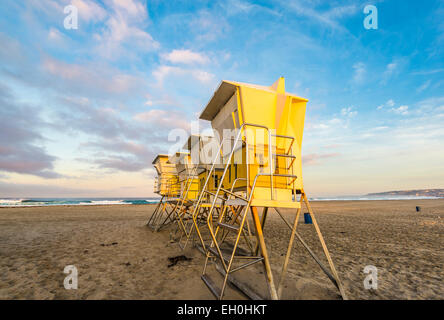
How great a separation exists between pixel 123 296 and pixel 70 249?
5097mm

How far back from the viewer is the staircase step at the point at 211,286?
145 inches

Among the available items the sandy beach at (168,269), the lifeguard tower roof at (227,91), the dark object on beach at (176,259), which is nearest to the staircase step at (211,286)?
the sandy beach at (168,269)

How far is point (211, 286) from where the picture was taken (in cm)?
398

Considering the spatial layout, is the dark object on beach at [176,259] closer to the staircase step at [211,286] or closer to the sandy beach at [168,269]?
the sandy beach at [168,269]

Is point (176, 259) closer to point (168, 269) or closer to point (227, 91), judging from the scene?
point (168, 269)

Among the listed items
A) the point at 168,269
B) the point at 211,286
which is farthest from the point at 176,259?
the point at 211,286

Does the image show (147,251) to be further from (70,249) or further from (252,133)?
(252,133)

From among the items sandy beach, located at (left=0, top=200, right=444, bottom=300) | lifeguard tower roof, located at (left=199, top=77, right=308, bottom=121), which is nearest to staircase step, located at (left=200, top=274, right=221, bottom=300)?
sandy beach, located at (left=0, top=200, right=444, bottom=300)

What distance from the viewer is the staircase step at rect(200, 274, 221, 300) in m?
3.69

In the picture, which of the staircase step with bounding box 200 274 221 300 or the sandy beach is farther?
the sandy beach

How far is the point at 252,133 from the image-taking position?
4.40 meters

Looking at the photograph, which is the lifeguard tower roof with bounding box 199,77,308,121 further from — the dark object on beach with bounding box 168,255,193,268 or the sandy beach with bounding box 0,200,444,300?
the dark object on beach with bounding box 168,255,193,268

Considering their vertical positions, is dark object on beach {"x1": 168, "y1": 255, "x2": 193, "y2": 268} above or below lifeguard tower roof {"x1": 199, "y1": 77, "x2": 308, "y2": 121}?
below
